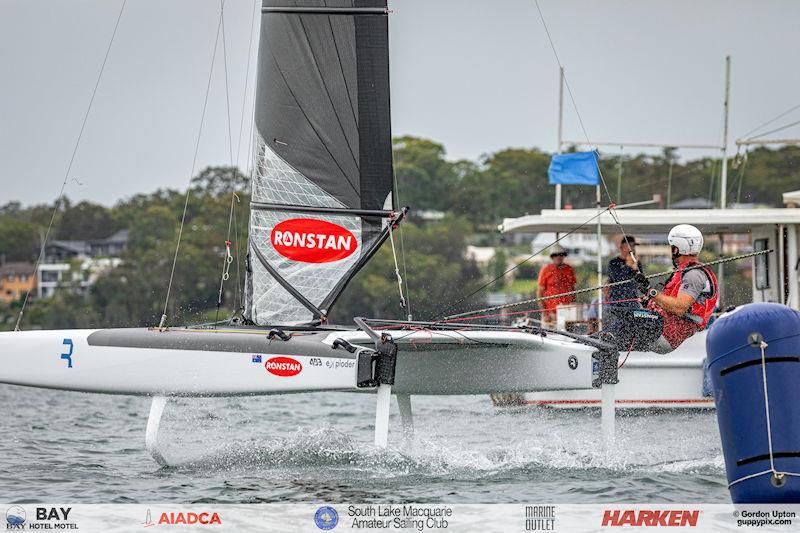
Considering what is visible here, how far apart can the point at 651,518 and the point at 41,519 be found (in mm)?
3377

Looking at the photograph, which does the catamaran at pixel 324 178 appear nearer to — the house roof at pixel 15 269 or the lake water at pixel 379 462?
the lake water at pixel 379 462

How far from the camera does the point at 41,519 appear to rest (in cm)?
698

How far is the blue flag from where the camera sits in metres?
13.3

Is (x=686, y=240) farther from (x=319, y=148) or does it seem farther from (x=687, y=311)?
(x=319, y=148)

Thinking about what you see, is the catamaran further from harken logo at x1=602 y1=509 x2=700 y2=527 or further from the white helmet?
harken logo at x1=602 y1=509 x2=700 y2=527

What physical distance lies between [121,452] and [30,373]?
159 centimetres

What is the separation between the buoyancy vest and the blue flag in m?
3.78

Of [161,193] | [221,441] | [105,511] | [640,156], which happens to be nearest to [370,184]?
[221,441]

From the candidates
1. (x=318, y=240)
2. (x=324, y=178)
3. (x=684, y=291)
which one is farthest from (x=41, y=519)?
(x=684, y=291)

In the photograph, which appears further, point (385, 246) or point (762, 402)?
point (385, 246)

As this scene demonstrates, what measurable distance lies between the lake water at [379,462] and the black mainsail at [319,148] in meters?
1.24

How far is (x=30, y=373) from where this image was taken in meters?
8.94

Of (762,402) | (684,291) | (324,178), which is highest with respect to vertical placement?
(324,178)

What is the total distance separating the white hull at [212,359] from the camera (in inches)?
340
